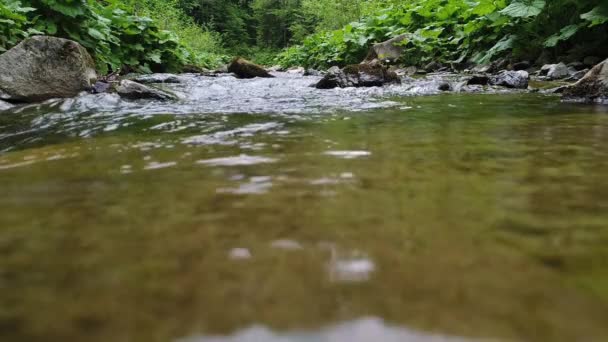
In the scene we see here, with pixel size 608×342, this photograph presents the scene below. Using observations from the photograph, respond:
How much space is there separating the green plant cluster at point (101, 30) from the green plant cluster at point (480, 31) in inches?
182

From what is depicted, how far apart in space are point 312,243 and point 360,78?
5.37 metres

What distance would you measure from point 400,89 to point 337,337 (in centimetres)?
496

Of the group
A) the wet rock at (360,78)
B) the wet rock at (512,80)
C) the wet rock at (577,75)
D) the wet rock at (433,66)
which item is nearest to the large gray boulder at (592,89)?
the wet rock at (512,80)

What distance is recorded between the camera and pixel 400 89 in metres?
5.17

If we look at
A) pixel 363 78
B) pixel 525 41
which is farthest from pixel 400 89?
Result: pixel 525 41

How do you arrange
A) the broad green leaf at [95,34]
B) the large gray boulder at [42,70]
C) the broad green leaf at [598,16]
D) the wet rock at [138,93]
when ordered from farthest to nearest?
the broad green leaf at [95,34] → the broad green leaf at [598,16] → the wet rock at [138,93] → the large gray boulder at [42,70]

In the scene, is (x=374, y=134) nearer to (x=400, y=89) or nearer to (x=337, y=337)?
(x=337, y=337)

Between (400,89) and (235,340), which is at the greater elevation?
(235,340)

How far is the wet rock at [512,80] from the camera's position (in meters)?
4.83

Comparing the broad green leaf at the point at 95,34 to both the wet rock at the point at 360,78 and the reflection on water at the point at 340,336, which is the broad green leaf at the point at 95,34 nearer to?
the wet rock at the point at 360,78

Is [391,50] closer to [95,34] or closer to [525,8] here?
[525,8]

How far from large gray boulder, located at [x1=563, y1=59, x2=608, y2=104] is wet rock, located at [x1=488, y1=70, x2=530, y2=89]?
54.7 inches

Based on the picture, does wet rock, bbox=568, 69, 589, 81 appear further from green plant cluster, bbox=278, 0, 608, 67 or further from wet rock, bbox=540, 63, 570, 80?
green plant cluster, bbox=278, 0, 608, 67

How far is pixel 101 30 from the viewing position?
21.9 ft
